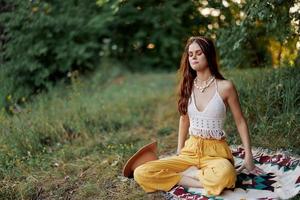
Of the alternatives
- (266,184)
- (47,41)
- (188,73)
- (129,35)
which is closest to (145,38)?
(129,35)

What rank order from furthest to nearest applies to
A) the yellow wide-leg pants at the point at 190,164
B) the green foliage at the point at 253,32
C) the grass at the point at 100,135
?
the green foliage at the point at 253,32
the grass at the point at 100,135
the yellow wide-leg pants at the point at 190,164

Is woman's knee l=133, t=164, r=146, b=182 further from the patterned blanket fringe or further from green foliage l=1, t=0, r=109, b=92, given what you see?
green foliage l=1, t=0, r=109, b=92

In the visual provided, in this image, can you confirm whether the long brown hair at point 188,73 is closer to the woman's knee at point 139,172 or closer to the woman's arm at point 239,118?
the woman's arm at point 239,118

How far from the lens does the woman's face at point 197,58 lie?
149 inches

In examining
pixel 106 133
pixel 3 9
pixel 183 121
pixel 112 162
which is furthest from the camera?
pixel 3 9

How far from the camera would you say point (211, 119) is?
382 cm

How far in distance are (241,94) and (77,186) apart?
2.05 m

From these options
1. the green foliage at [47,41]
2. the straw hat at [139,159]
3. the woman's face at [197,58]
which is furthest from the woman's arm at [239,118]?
the green foliage at [47,41]

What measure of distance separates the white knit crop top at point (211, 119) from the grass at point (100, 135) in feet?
2.11

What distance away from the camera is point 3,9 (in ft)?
24.3

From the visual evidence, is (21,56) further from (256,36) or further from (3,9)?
(256,36)

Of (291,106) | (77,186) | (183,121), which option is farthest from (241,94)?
(77,186)

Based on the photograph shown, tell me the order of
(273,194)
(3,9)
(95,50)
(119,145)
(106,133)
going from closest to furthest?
(273,194), (119,145), (106,133), (3,9), (95,50)

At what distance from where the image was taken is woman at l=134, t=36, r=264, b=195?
12.3 ft
